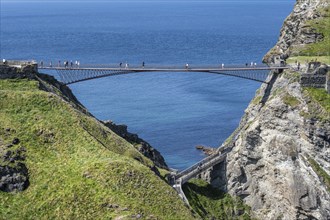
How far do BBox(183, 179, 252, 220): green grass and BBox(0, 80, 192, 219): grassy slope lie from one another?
12206mm

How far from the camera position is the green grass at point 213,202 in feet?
Result: 260

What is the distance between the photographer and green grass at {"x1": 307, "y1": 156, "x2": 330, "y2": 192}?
75.5 m

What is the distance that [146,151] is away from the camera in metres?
83.4

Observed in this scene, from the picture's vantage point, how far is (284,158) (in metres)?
79.2

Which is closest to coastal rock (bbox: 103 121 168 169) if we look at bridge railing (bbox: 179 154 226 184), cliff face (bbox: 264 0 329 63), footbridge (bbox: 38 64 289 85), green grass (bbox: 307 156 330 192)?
bridge railing (bbox: 179 154 226 184)

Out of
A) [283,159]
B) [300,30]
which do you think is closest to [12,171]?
[283,159]

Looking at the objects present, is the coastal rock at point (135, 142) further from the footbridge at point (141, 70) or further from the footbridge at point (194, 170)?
the footbridge at point (141, 70)

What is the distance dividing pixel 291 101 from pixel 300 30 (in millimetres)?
19126

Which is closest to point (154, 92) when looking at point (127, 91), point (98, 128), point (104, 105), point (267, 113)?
point (127, 91)

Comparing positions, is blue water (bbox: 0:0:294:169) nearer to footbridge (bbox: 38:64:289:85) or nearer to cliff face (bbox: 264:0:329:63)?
footbridge (bbox: 38:64:289:85)

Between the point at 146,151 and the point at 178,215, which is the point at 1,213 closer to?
the point at 178,215

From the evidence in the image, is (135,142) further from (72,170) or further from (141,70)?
(72,170)

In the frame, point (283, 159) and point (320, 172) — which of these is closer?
point (320, 172)

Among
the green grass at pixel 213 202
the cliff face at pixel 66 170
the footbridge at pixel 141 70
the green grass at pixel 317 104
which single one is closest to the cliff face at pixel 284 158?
the green grass at pixel 317 104
